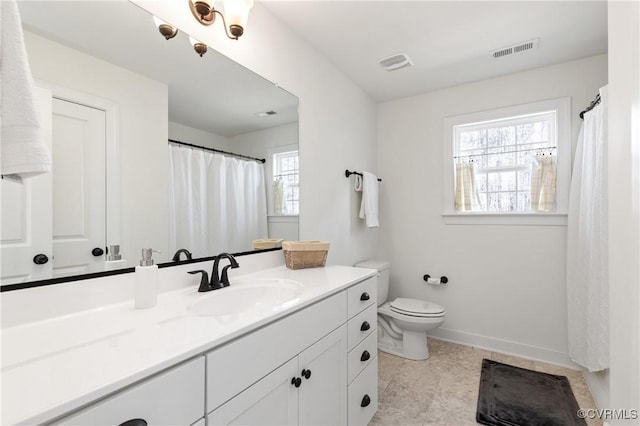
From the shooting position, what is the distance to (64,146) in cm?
96

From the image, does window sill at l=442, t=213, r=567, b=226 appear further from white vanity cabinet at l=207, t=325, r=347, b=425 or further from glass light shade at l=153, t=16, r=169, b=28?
glass light shade at l=153, t=16, r=169, b=28

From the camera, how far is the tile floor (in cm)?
175

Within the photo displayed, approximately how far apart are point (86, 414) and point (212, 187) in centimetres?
111

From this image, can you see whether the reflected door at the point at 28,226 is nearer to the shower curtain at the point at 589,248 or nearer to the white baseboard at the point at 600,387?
the shower curtain at the point at 589,248

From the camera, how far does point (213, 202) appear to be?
4.99 ft

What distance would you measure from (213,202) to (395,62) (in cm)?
182

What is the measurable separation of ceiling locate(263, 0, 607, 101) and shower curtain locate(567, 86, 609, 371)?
52 centimetres

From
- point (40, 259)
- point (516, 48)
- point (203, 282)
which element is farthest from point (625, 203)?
point (40, 259)

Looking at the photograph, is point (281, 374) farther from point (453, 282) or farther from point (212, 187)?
point (453, 282)

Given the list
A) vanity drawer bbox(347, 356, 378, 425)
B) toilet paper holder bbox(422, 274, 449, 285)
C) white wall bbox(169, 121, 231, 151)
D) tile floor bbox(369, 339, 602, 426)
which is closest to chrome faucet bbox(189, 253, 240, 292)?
white wall bbox(169, 121, 231, 151)

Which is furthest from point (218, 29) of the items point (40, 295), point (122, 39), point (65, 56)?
point (40, 295)

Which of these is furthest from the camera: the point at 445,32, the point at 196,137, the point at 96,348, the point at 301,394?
the point at 445,32

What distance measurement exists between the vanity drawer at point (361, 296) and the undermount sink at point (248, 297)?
0.28 m

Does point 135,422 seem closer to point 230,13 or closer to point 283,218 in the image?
point 283,218
